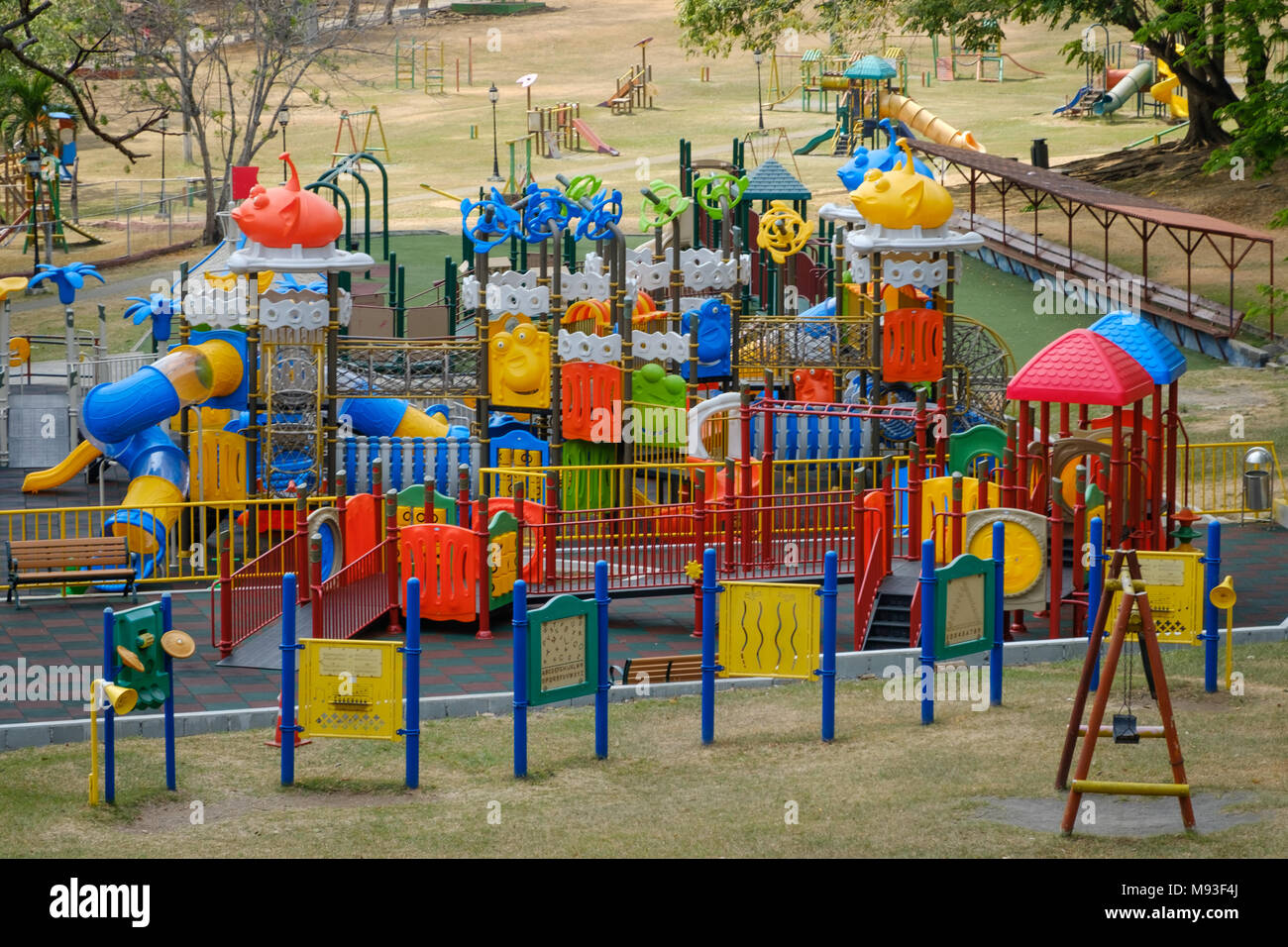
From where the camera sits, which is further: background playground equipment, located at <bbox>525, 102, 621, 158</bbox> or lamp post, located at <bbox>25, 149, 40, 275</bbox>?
background playground equipment, located at <bbox>525, 102, 621, 158</bbox>

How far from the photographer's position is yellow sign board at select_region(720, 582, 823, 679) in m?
14.7

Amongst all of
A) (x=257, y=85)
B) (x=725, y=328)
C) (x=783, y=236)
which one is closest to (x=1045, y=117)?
(x=257, y=85)

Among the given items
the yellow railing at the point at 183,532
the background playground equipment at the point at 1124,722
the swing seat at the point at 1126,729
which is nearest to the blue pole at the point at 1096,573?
the background playground equipment at the point at 1124,722

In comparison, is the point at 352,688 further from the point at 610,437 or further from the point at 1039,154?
the point at 1039,154

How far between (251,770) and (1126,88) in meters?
56.0

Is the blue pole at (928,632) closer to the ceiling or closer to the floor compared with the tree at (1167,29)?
closer to the floor

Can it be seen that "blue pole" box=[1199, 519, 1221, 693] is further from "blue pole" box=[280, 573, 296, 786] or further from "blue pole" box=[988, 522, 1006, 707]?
"blue pole" box=[280, 573, 296, 786]

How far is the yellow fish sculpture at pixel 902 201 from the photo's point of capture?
24594mm

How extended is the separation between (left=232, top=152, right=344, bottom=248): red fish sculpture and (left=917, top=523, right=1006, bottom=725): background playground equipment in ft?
34.2

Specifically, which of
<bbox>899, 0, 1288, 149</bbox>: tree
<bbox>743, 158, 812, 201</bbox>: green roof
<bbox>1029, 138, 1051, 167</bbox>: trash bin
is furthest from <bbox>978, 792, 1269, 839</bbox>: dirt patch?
<bbox>1029, 138, 1051, 167</bbox>: trash bin

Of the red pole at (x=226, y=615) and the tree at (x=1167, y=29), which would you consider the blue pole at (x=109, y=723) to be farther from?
the tree at (x=1167, y=29)

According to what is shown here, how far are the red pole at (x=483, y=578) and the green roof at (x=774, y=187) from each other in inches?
742

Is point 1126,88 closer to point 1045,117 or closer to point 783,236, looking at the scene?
point 1045,117

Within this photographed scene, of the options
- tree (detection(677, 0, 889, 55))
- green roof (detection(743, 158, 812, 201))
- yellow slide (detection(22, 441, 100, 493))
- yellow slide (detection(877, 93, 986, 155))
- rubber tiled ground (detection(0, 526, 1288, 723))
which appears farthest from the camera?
yellow slide (detection(877, 93, 986, 155))
